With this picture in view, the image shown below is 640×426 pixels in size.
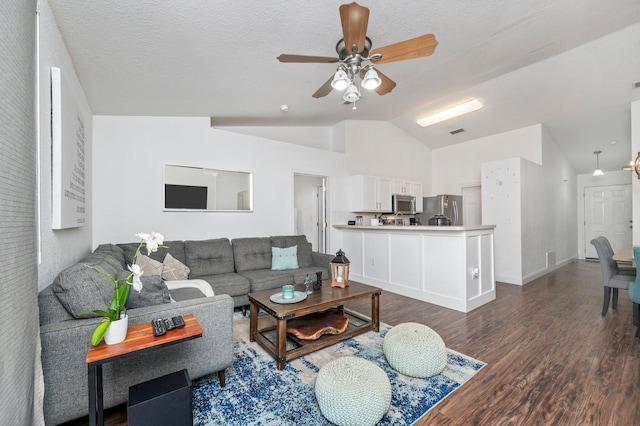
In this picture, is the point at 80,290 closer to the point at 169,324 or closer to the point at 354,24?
the point at 169,324

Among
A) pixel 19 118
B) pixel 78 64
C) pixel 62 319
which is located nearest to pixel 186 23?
pixel 78 64

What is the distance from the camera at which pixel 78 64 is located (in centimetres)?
237

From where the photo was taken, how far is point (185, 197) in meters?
3.82

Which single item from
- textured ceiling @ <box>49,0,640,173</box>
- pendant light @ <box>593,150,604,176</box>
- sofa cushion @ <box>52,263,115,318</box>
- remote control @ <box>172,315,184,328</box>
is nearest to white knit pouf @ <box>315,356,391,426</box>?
remote control @ <box>172,315,184,328</box>

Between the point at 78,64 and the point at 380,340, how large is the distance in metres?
3.68

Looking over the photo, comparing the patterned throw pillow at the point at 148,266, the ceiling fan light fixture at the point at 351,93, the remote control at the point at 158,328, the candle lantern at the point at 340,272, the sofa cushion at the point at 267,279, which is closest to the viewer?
the remote control at the point at 158,328

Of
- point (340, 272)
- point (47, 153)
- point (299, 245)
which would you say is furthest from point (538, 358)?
point (47, 153)

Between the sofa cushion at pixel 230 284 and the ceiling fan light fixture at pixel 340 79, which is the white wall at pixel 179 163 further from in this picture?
the ceiling fan light fixture at pixel 340 79

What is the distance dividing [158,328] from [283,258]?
2444 millimetres

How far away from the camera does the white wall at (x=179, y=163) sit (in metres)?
3.37

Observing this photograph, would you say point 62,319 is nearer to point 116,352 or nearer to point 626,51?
point 116,352

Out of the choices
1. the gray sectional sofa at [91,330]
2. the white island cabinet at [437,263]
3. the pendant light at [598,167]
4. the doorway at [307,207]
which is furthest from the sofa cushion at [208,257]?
the pendant light at [598,167]

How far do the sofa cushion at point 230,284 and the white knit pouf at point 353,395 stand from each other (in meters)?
1.80

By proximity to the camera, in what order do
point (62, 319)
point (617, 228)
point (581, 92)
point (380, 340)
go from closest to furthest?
point (62, 319) → point (380, 340) → point (581, 92) → point (617, 228)
